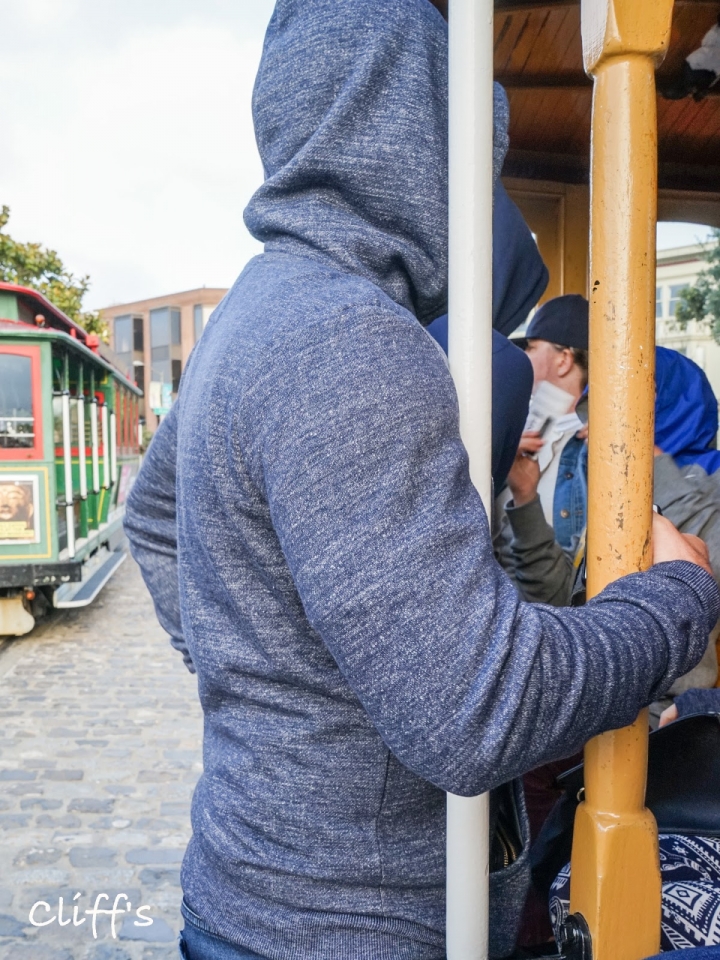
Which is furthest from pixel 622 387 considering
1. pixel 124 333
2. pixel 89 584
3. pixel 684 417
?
pixel 124 333

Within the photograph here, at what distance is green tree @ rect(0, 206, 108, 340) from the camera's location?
1749 centimetres

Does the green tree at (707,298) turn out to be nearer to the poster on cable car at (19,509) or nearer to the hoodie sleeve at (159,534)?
the poster on cable car at (19,509)

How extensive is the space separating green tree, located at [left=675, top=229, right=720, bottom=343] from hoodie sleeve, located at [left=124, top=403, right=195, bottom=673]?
302 inches

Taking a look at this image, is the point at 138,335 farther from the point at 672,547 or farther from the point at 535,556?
the point at 672,547

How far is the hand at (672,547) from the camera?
3.61ft

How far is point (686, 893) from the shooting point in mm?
1245

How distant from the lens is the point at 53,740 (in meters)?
5.85

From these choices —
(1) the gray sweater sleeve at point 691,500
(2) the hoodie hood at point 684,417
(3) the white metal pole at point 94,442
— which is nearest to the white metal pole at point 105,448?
(3) the white metal pole at point 94,442

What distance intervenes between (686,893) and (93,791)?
444 centimetres

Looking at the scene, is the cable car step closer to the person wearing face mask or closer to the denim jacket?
the person wearing face mask

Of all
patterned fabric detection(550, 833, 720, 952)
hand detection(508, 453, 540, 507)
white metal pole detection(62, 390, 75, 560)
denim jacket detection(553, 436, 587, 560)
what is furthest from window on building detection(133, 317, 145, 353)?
patterned fabric detection(550, 833, 720, 952)

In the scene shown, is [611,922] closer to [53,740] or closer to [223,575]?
[223,575]

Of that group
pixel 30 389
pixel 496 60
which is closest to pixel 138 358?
pixel 30 389

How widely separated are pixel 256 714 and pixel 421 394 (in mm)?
466
